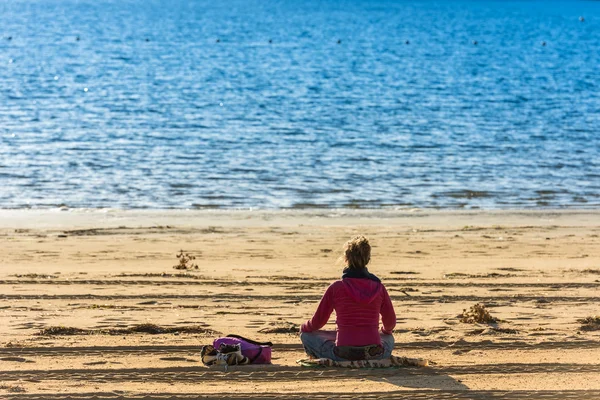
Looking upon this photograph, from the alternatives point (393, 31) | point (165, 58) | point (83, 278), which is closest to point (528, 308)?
point (83, 278)

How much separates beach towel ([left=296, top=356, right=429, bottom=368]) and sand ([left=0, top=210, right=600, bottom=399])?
93 millimetres

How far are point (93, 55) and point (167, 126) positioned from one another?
38.5 m

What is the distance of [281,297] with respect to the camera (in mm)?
10438

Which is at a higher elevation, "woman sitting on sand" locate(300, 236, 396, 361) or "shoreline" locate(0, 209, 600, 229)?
"shoreline" locate(0, 209, 600, 229)

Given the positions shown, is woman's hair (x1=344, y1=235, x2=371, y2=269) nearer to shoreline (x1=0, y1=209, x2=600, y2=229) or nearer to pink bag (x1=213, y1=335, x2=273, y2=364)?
pink bag (x1=213, y1=335, x2=273, y2=364)

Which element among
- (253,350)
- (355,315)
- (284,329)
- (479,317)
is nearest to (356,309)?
(355,315)

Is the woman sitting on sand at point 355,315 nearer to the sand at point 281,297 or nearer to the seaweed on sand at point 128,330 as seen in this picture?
the sand at point 281,297

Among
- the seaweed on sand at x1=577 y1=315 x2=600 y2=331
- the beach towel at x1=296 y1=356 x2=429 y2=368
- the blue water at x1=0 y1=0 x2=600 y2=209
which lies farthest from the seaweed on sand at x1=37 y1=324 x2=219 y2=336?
the blue water at x1=0 y1=0 x2=600 y2=209

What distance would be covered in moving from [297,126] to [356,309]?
2460 cm

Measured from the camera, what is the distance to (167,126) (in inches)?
1230

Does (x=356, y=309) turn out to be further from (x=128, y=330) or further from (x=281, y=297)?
(x=281, y=297)

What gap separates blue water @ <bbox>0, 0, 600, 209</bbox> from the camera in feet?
66.4

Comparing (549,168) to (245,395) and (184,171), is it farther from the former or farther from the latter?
(245,395)

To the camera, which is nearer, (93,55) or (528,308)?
(528,308)
